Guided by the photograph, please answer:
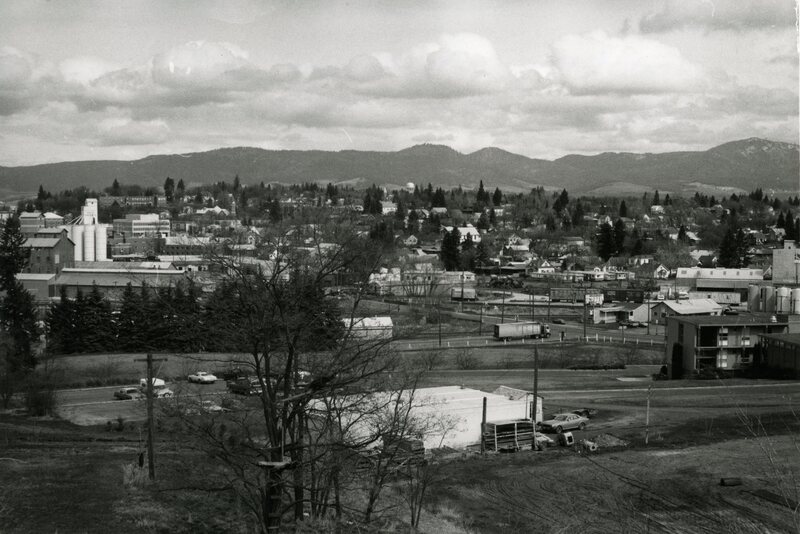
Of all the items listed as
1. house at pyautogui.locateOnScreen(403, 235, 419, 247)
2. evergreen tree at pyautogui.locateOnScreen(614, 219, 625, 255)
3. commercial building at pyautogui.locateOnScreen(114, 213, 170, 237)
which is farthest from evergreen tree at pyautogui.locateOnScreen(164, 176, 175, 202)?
evergreen tree at pyautogui.locateOnScreen(614, 219, 625, 255)

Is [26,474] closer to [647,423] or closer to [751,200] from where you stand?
[647,423]

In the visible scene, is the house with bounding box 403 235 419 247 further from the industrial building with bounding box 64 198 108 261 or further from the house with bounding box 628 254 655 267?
the industrial building with bounding box 64 198 108 261

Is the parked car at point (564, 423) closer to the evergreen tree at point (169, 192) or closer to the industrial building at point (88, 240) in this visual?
the industrial building at point (88, 240)

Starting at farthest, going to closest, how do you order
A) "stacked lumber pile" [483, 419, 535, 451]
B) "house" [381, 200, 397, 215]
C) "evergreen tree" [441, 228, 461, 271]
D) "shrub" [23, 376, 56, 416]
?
"house" [381, 200, 397, 215] < "evergreen tree" [441, 228, 461, 271] < "shrub" [23, 376, 56, 416] < "stacked lumber pile" [483, 419, 535, 451]

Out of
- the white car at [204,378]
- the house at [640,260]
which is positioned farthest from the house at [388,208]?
the white car at [204,378]

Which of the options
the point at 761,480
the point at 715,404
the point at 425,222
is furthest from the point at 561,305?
the point at 425,222
